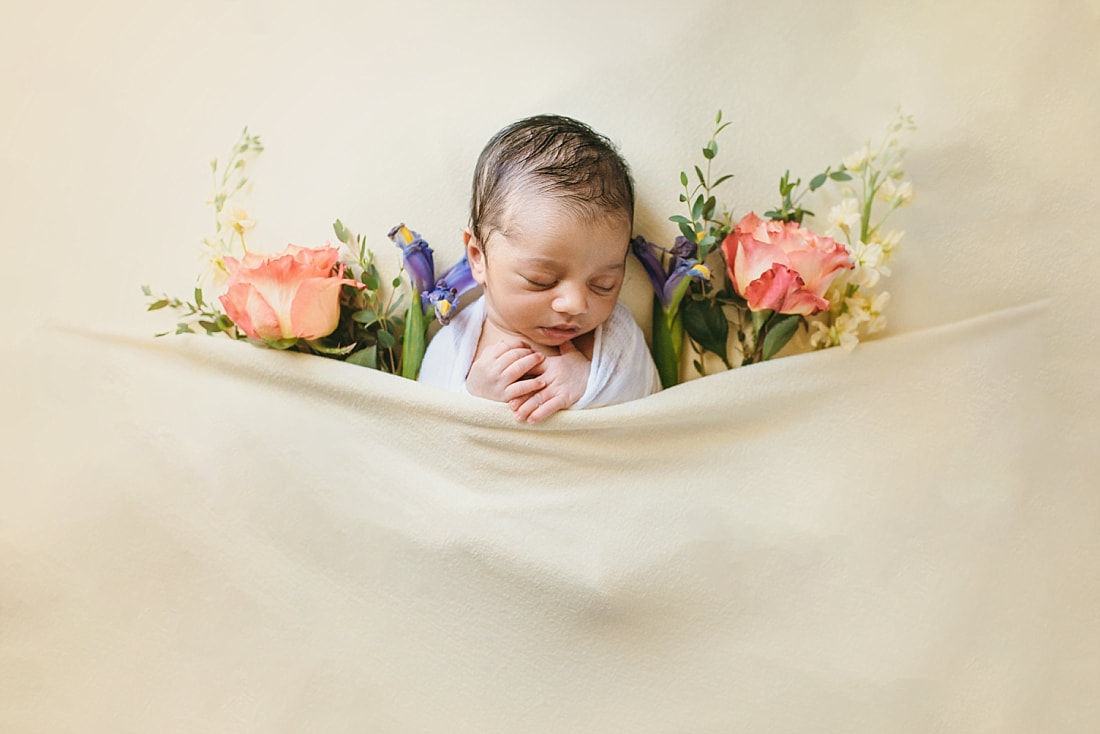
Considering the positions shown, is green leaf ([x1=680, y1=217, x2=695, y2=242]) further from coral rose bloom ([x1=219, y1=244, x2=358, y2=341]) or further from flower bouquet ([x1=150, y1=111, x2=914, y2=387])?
coral rose bloom ([x1=219, y1=244, x2=358, y2=341])

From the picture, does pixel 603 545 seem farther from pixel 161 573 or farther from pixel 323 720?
pixel 161 573

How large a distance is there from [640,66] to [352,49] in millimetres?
486

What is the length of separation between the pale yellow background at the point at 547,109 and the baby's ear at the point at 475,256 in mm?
66

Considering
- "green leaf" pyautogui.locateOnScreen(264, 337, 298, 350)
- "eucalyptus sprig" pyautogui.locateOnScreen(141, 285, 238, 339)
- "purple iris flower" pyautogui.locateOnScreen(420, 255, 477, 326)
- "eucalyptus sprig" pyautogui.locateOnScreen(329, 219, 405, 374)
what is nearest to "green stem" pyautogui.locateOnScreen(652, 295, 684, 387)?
"purple iris flower" pyautogui.locateOnScreen(420, 255, 477, 326)

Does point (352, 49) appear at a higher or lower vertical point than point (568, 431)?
higher

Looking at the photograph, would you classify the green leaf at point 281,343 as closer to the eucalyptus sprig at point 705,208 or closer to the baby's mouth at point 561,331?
the baby's mouth at point 561,331

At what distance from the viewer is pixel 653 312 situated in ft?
4.73

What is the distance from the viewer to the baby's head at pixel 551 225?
126 centimetres

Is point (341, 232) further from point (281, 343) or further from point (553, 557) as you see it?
point (553, 557)

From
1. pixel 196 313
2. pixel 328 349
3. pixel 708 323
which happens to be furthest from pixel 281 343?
pixel 708 323

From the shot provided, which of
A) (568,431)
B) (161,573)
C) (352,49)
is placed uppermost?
Answer: (352,49)

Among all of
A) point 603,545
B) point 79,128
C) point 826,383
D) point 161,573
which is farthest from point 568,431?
point 79,128

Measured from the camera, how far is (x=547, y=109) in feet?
4.68

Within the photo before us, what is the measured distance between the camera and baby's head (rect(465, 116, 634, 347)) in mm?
1261
